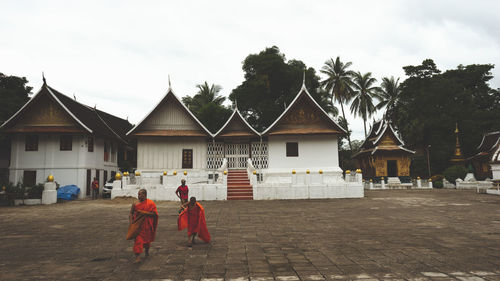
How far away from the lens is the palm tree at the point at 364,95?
1635 inches

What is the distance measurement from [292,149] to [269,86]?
16.2 metres

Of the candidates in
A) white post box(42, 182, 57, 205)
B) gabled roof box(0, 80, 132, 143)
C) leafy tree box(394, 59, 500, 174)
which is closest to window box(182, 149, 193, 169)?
gabled roof box(0, 80, 132, 143)

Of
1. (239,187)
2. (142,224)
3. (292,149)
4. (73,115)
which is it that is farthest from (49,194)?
(292,149)

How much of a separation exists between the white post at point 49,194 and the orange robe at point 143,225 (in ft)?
43.0

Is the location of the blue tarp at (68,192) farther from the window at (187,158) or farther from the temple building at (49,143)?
the window at (187,158)

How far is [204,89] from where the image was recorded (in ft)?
135

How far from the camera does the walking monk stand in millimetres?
5270

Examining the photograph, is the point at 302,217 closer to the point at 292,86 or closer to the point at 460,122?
the point at 292,86

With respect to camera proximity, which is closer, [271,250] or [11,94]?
[271,250]

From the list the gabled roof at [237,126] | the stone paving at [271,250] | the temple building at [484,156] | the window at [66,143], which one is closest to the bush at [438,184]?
the temple building at [484,156]

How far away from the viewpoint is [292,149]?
20328 mm

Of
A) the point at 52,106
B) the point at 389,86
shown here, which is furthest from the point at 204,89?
the point at 389,86

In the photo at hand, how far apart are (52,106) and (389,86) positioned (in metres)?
39.5

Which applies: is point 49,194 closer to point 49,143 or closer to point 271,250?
point 49,143
